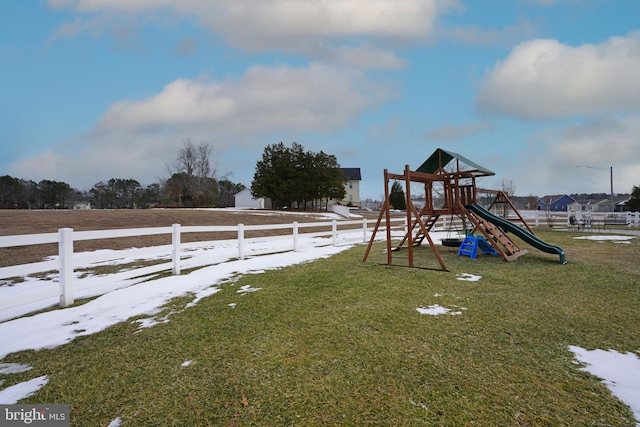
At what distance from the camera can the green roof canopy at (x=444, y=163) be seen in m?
10.9

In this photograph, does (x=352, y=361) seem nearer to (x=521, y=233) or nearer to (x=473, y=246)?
(x=473, y=246)

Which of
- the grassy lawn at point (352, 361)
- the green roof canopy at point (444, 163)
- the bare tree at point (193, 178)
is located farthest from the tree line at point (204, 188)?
the grassy lawn at point (352, 361)

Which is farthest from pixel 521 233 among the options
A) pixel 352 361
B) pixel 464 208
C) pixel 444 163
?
pixel 352 361

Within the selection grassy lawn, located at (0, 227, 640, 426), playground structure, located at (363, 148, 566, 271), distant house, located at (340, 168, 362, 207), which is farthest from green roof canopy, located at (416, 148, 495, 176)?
distant house, located at (340, 168, 362, 207)

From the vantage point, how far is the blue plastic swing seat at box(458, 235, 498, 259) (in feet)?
31.6

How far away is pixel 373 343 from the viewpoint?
346 centimetres

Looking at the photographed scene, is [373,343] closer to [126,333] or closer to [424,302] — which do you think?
[424,302]

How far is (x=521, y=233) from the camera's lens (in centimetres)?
944

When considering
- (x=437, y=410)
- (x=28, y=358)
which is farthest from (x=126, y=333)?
(x=437, y=410)

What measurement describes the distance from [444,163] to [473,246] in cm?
322

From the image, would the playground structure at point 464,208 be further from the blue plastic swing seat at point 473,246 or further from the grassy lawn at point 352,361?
the grassy lawn at point 352,361

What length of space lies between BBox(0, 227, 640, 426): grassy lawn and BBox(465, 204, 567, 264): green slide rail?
3.27m

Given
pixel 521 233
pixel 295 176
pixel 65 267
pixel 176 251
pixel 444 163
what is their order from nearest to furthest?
pixel 65 267 < pixel 176 251 < pixel 521 233 < pixel 444 163 < pixel 295 176

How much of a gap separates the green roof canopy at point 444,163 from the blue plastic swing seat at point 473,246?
7.07 feet
